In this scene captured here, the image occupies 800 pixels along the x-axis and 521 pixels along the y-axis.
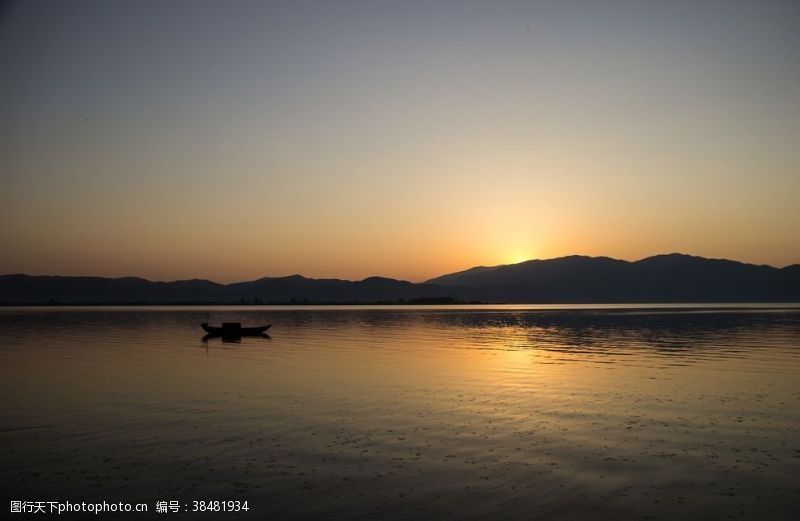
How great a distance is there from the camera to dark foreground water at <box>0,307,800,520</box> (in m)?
17.6

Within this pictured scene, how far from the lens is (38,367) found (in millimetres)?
50219

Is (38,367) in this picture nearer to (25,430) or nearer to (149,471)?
(25,430)

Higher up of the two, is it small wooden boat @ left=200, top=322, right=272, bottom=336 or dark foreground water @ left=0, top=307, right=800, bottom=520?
small wooden boat @ left=200, top=322, right=272, bottom=336

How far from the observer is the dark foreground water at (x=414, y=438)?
17.6 meters

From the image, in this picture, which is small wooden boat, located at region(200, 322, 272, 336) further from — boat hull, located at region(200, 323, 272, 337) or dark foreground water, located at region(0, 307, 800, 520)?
dark foreground water, located at region(0, 307, 800, 520)

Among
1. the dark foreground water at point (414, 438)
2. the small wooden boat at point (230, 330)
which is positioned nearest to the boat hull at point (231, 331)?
the small wooden boat at point (230, 330)

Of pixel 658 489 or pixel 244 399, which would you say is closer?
pixel 658 489

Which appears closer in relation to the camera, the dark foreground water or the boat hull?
the dark foreground water

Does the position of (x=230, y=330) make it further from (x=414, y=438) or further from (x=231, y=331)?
(x=414, y=438)

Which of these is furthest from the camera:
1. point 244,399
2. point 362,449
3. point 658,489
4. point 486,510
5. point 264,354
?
point 264,354

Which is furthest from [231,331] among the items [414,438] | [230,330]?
[414,438]

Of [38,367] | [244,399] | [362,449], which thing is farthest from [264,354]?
[362,449]

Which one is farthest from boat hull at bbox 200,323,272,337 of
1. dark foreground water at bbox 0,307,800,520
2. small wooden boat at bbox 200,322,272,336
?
dark foreground water at bbox 0,307,800,520

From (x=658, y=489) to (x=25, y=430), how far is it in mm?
25525
